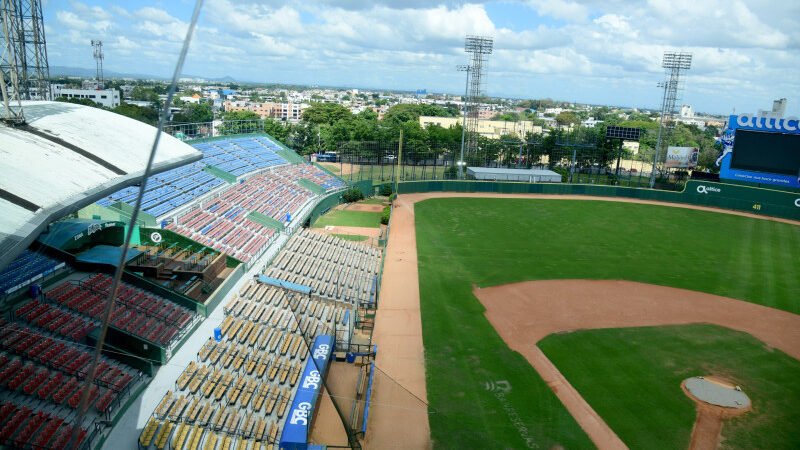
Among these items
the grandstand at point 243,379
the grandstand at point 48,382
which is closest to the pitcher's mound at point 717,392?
the grandstand at point 243,379

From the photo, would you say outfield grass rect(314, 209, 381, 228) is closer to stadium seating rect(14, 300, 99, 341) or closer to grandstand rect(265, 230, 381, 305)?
grandstand rect(265, 230, 381, 305)

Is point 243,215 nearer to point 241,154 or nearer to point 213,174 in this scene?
point 213,174

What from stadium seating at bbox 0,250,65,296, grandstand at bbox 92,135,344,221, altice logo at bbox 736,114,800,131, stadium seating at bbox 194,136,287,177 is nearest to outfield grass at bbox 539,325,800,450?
stadium seating at bbox 0,250,65,296

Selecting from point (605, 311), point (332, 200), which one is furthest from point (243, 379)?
point (332, 200)

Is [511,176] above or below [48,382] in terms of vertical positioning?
above

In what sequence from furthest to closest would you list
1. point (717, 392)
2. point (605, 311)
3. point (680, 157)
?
point (680, 157) < point (605, 311) < point (717, 392)

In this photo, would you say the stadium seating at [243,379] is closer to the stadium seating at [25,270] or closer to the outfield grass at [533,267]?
the outfield grass at [533,267]

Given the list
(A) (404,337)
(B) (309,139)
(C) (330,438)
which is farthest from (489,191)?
(C) (330,438)
